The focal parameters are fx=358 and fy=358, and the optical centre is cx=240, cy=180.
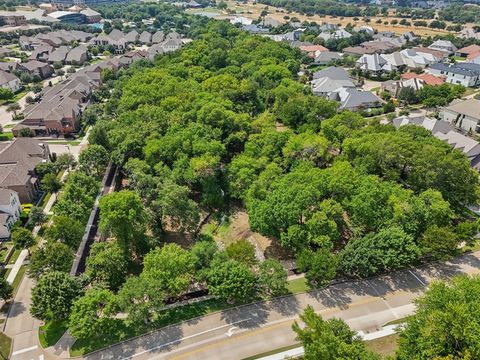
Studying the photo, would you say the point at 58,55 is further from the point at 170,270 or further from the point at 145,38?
the point at 170,270

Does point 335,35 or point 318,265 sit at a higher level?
point 335,35

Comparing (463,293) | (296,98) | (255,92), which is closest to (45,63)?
(255,92)

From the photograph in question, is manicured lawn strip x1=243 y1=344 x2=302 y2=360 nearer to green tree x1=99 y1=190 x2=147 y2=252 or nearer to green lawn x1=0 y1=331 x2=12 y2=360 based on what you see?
green tree x1=99 y1=190 x2=147 y2=252

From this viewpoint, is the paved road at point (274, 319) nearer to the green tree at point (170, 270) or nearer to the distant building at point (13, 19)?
the green tree at point (170, 270)

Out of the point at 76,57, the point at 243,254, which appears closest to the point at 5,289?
the point at 243,254

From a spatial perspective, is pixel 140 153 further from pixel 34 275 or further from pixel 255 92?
pixel 255 92

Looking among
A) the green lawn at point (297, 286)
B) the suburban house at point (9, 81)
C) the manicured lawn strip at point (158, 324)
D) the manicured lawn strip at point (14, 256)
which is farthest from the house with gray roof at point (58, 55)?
the green lawn at point (297, 286)
